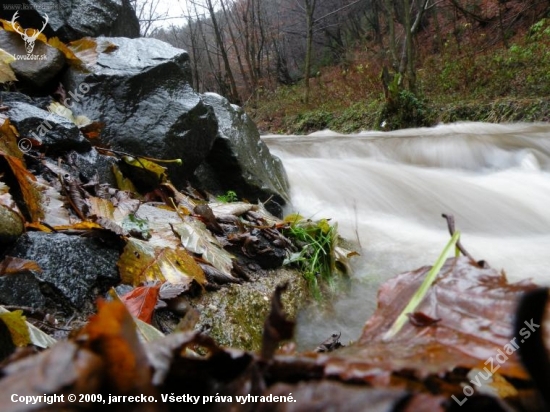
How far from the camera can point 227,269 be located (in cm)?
228

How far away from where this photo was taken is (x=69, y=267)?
1.64m

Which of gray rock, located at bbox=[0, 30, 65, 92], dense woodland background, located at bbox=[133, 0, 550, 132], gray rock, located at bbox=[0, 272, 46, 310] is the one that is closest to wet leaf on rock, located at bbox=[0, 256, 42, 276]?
gray rock, located at bbox=[0, 272, 46, 310]

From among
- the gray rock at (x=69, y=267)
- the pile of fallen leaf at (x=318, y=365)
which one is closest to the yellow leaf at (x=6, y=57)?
the gray rock at (x=69, y=267)

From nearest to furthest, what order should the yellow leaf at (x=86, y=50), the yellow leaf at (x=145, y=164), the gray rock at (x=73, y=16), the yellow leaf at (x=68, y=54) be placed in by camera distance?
the yellow leaf at (x=145, y=164), the yellow leaf at (x=68, y=54), the yellow leaf at (x=86, y=50), the gray rock at (x=73, y=16)

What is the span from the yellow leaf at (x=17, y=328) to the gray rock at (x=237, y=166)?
308 centimetres

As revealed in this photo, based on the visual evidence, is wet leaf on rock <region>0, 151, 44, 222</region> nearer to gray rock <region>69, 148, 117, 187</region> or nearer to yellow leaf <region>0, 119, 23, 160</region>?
→ yellow leaf <region>0, 119, 23, 160</region>

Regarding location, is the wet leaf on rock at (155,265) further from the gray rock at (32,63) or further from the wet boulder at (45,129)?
the gray rock at (32,63)

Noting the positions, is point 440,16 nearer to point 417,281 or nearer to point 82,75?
point 82,75

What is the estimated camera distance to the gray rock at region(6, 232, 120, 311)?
1.54m

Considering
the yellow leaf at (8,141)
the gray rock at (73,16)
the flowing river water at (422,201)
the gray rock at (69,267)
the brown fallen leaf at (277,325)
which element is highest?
the gray rock at (73,16)

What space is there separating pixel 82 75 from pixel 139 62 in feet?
1.77

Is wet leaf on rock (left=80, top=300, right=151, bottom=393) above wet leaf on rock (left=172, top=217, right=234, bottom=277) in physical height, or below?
above

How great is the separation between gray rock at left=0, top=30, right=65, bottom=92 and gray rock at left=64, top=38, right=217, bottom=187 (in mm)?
149

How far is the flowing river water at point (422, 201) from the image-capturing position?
122 inches
